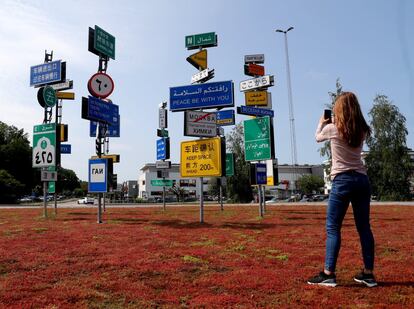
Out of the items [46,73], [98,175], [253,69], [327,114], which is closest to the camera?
[327,114]

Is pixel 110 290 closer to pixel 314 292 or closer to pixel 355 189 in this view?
pixel 314 292

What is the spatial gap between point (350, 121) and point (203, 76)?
33.9 feet

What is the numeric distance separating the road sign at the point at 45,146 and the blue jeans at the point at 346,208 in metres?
Result: 12.0

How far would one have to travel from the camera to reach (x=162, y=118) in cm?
2688

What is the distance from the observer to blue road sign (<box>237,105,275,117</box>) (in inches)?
628

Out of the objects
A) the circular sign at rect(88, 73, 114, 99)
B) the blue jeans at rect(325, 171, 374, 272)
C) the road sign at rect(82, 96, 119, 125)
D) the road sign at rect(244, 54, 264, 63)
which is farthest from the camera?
the road sign at rect(244, 54, 264, 63)

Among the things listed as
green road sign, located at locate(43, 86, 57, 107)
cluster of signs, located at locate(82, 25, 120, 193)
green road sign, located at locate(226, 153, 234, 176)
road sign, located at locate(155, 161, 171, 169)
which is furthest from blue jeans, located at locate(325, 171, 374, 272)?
green road sign, located at locate(226, 153, 234, 176)

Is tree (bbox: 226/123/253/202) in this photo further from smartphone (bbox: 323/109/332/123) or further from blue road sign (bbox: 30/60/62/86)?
smartphone (bbox: 323/109/332/123)

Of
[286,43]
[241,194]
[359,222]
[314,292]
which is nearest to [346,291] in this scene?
[314,292]

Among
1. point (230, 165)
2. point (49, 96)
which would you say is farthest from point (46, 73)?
point (230, 165)

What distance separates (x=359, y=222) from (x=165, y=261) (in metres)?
2.97

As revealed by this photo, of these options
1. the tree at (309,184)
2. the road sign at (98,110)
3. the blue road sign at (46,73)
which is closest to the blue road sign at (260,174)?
the road sign at (98,110)

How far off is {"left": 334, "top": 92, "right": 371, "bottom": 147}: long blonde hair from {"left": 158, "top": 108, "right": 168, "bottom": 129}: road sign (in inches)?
865

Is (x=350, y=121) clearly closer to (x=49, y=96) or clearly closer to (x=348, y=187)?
(x=348, y=187)
